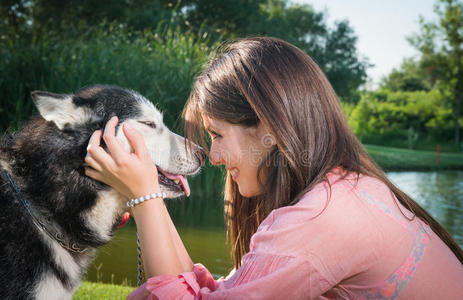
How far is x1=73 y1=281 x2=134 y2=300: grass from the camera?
9.69 ft

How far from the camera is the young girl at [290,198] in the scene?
1.23 metres

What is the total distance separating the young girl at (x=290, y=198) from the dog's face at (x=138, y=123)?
9.1 inches

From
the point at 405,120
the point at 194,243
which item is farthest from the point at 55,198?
the point at 405,120

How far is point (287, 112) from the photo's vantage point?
1.54 m

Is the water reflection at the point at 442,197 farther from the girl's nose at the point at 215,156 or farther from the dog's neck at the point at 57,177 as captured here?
the dog's neck at the point at 57,177

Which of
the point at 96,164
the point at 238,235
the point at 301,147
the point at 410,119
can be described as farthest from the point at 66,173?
the point at 410,119

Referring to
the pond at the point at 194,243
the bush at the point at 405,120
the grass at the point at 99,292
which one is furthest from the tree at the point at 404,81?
the grass at the point at 99,292

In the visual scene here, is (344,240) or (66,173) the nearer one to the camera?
(344,240)

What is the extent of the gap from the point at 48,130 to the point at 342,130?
139 cm

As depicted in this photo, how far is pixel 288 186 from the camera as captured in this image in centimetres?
165

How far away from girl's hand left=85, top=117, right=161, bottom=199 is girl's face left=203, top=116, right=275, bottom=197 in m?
0.30

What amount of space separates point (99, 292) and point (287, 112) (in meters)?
2.29

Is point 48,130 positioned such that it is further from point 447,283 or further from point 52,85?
point 52,85

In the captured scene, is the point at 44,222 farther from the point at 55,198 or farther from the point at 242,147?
the point at 242,147
